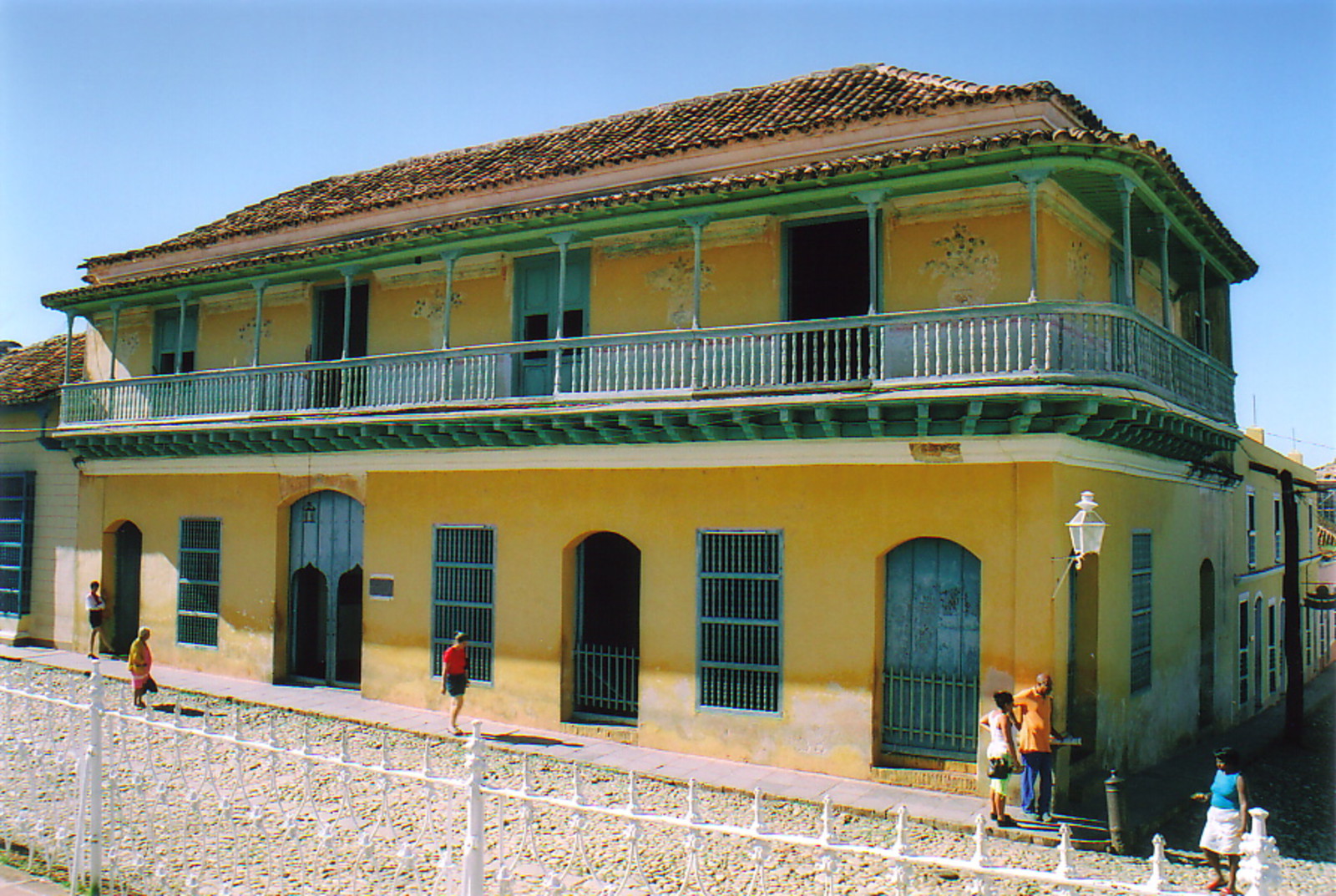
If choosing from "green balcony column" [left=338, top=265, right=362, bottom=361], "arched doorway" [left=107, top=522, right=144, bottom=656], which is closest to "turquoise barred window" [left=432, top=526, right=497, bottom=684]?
"green balcony column" [left=338, top=265, right=362, bottom=361]

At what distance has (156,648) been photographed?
682 inches

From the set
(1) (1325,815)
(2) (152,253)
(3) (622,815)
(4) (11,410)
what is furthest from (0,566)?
(1) (1325,815)

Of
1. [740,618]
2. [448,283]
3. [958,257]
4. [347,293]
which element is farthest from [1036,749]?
[347,293]

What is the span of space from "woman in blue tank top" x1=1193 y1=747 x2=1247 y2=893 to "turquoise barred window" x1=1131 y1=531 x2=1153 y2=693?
3.80 metres

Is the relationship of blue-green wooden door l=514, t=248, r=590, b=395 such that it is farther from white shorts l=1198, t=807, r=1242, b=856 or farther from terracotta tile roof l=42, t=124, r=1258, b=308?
white shorts l=1198, t=807, r=1242, b=856

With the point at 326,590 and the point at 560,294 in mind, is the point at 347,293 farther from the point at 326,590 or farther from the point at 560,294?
the point at 326,590

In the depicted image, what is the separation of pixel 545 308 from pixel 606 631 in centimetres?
445

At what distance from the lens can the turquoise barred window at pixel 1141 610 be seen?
12.0m

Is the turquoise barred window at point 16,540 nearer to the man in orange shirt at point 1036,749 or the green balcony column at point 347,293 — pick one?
the green balcony column at point 347,293

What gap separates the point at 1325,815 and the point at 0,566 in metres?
22.4

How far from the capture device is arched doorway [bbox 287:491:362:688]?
15508 millimetres

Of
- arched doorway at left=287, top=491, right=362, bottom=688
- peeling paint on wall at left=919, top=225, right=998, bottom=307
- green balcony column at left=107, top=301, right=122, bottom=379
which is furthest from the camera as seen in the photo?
green balcony column at left=107, top=301, right=122, bottom=379

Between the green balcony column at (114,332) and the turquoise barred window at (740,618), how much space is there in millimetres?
11847

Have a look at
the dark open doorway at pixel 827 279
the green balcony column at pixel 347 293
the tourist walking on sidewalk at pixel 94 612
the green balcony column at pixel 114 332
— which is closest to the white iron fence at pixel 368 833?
the dark open doorway at pixel 827 279
